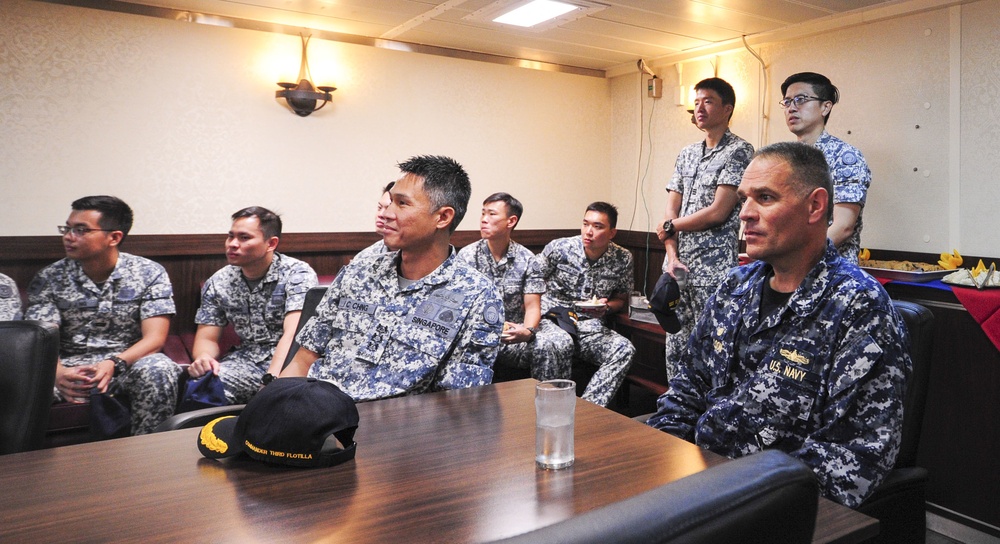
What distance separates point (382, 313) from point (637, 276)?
392cm

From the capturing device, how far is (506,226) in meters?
4.04

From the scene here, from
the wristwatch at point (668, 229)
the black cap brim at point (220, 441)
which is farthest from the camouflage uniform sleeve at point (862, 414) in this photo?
the wristwatch at point (668, 229)

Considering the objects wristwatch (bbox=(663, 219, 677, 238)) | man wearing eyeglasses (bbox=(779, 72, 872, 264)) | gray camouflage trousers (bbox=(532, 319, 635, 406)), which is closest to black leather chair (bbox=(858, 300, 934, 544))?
man wearing eyeglasses (bbox=(779, 72, 872, 264))

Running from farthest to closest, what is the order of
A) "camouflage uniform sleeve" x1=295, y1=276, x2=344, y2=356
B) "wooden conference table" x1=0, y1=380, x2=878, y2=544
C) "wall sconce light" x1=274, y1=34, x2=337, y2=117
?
"wall sconce light" x1=274, y1=34, x2=337, y2=117
"camouflage uniform sleeve" x1=295, y1=276, x2=344, y2=356
"wooden conference table" x1=0, y1=380, x2=878, y2=544

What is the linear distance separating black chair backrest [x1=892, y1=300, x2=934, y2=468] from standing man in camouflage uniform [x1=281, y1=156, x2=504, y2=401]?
105cm

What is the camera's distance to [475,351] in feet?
6.48

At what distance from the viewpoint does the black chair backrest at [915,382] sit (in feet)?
5.48

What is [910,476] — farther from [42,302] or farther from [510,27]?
[510,27]

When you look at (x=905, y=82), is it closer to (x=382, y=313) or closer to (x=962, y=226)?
(x=962, y=226)

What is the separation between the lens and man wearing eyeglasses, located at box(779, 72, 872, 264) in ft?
10.2

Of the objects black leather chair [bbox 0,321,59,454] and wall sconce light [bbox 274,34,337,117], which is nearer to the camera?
black leather chair [bbox 0,321,59,454]

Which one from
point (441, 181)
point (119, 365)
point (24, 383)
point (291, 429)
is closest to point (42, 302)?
point (119, 365)

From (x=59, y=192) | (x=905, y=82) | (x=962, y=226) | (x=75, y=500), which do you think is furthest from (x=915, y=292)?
(x=59, y=192)

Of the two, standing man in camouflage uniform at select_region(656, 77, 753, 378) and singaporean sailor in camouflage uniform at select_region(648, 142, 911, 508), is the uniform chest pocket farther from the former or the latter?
standing man in camouflage uniform at select_region(656, 77, 753, 378)
